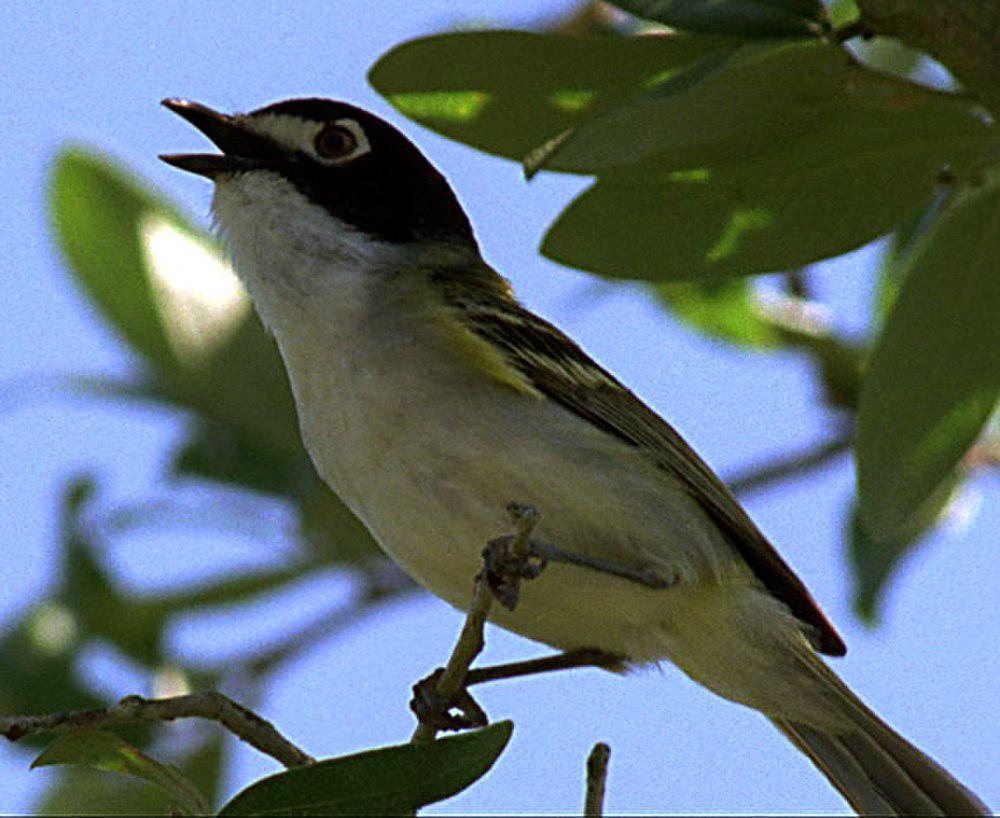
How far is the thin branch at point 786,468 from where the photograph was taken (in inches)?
251

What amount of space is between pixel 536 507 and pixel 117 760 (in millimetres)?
1460

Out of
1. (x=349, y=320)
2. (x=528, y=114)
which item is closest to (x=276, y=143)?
(x=349, y=320)

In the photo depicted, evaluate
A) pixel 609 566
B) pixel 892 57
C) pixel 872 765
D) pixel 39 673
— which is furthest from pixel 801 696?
pixel 892 57

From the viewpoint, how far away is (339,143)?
17.5 feet

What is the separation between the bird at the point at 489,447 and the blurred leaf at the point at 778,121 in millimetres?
977

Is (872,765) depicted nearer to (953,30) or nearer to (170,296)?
(953,30)

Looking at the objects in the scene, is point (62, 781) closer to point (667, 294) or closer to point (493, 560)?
point (493, 560)

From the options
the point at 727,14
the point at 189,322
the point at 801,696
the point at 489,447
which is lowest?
the point at 801,696

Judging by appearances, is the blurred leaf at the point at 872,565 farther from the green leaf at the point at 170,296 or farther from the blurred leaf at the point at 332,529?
the green leaf at the point at 170,296

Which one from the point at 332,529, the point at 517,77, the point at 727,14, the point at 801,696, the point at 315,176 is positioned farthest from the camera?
the point at 332,529

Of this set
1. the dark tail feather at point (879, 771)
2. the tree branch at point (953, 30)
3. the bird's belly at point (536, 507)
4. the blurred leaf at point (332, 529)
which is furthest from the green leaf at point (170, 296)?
the tree branch at point (953, 30)

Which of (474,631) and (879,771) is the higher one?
(474,631)

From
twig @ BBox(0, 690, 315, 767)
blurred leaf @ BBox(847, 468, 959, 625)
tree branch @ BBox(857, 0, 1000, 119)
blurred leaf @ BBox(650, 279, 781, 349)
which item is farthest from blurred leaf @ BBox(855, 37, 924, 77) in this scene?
twig @ BBox(0, 690, 315, 767)

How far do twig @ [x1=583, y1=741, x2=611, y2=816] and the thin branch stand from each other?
289cm
